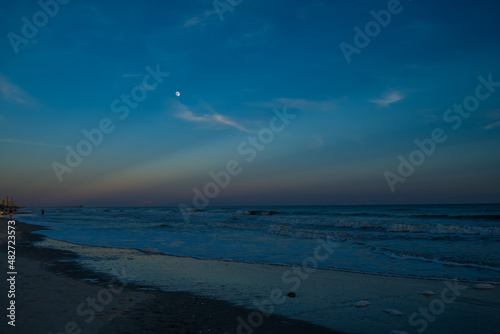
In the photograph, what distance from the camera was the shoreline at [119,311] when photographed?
5.46m

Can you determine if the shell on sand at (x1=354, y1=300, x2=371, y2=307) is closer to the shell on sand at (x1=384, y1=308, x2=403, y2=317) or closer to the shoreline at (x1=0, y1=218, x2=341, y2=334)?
the shell on sand at (x1=384, y1=308, x2=403, y2=317)

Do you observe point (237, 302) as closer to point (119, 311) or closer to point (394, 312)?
point (119, 311)

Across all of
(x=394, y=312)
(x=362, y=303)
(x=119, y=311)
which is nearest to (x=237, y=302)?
(x=119, y=311)

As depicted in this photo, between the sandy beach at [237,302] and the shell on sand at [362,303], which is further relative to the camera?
the shell on sand at [362,303]

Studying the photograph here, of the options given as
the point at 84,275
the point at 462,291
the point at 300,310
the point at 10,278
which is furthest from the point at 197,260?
the point at 462,291

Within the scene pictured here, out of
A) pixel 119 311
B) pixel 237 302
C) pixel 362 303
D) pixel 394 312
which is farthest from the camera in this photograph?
pixel 237 302

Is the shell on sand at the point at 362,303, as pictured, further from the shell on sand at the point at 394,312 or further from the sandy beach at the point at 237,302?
the shell on sand at the point at 394,312

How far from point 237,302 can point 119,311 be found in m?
2.32

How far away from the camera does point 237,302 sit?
23.7 feet

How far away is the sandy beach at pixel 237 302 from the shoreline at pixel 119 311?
17 millimetres

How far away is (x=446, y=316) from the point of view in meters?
6.45

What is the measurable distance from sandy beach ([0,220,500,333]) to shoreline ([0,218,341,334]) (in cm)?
2

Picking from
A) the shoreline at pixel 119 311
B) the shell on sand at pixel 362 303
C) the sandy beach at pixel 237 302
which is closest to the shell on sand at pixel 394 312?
the sandy beach at pixel 237 302

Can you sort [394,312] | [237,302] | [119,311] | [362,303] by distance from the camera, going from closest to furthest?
[119,311], [394,312], [362,303], [237,302]
